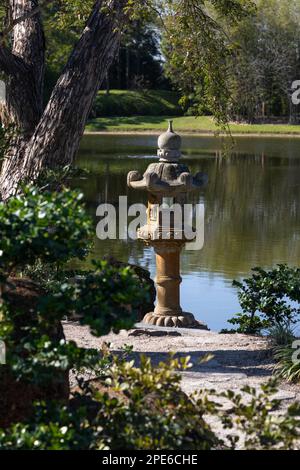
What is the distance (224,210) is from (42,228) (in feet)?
64.4

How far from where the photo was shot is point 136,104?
217 feet

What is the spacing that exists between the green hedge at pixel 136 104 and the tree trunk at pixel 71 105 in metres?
53.6

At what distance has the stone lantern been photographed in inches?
416

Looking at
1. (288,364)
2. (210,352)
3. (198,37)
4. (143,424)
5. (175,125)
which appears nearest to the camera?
(143,424)

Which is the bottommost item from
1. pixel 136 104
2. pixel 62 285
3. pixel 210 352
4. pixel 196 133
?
pixel 196 133

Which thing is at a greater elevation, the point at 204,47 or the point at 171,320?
the point at 204,47

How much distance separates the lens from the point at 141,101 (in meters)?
66.6

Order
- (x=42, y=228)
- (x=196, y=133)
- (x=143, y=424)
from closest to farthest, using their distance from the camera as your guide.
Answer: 1. (x=42, y=228)
2. (x=143, y=424)
3. (x=196, y=133)

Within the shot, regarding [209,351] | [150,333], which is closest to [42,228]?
[209,351]

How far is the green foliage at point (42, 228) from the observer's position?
14.1 ft

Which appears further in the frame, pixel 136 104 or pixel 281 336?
pixel 136 104

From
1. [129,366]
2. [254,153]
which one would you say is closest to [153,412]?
[129,366]

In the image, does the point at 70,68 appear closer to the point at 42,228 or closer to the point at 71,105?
the point at 71,105
